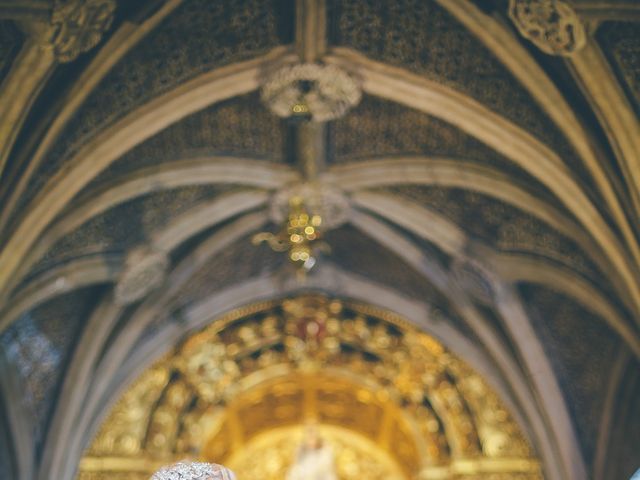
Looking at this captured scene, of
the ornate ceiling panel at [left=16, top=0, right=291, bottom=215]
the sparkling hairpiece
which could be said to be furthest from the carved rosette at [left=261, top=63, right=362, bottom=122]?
the sparkling hairpiece

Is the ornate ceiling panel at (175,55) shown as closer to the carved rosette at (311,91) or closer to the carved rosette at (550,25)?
the carved rosette at (311,91)

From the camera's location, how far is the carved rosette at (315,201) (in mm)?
11000

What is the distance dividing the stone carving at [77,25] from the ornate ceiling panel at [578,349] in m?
5.66

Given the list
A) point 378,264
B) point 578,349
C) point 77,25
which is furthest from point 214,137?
point 578,349

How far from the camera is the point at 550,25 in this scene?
26.1 feet

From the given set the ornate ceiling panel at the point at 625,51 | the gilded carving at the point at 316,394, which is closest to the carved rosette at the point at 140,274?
the gilded carving at the point at 316,394

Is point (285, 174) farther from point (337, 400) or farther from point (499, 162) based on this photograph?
point (337, 400)

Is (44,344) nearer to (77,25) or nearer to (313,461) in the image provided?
(313,461)

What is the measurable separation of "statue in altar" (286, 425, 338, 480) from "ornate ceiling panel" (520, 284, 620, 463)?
10.7 ft

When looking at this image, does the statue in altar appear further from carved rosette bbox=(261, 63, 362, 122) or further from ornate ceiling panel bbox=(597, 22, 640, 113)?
ornate ceiling panel bbox=(597, 22, 640, 113)

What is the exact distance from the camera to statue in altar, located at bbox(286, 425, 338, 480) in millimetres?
13000

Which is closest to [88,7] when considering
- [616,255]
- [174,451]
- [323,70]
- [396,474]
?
[323,70]

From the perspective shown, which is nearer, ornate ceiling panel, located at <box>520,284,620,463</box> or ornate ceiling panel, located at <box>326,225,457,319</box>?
ornate ceiling panel, located at <box>520,284,620,463</box>

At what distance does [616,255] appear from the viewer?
884cm
